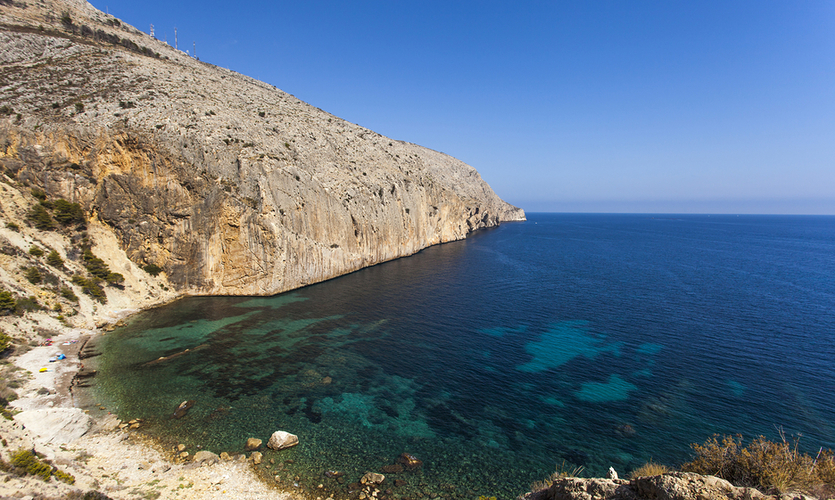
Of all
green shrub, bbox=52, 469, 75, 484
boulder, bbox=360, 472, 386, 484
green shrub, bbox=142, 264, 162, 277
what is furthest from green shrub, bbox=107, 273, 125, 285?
boulder, bbox=360, 472, 386, 484

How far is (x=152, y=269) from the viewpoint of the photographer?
4278 centimetres

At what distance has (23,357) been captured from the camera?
999 inches

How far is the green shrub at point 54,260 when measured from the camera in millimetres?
35391

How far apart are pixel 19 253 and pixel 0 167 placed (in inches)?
532

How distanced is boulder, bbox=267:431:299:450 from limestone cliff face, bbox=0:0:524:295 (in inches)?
1215

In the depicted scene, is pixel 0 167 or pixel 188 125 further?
pixel 188 125

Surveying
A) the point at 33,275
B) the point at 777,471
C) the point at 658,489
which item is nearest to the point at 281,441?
the point at 658,489

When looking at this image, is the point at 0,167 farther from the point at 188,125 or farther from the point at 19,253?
the point at 188,125

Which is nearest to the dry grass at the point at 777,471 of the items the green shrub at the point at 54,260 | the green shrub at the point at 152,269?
the green shrub at the point at 152,269

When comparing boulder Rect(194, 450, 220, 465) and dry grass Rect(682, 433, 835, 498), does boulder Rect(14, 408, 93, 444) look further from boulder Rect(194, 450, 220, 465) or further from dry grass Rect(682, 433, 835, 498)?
dry grass Rect(682, 433, 835, 498)

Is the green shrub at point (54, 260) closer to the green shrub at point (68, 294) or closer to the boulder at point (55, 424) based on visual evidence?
the green shrub at point (68, 294)

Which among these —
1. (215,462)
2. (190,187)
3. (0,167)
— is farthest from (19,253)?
(215,462)

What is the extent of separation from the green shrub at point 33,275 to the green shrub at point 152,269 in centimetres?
996

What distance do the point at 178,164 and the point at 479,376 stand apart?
4343cm
